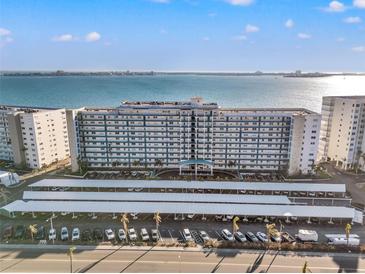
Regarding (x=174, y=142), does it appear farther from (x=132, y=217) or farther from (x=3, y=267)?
(x=3, y=267)

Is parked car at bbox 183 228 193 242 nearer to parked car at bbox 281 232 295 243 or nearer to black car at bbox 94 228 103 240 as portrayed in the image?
black car at bbox 94 228 103 240

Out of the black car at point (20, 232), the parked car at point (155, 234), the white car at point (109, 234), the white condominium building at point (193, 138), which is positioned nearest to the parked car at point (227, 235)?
the parked car at point (155, 234)

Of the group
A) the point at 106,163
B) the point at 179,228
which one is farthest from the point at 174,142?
the point at 179,228

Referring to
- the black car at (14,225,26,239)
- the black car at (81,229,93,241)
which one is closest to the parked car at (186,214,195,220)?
the black car at (81,229,93,241)

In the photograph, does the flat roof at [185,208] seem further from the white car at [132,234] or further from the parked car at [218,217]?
the white car at [132,234]

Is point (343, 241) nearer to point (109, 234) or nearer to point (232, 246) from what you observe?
point (232, 246)
